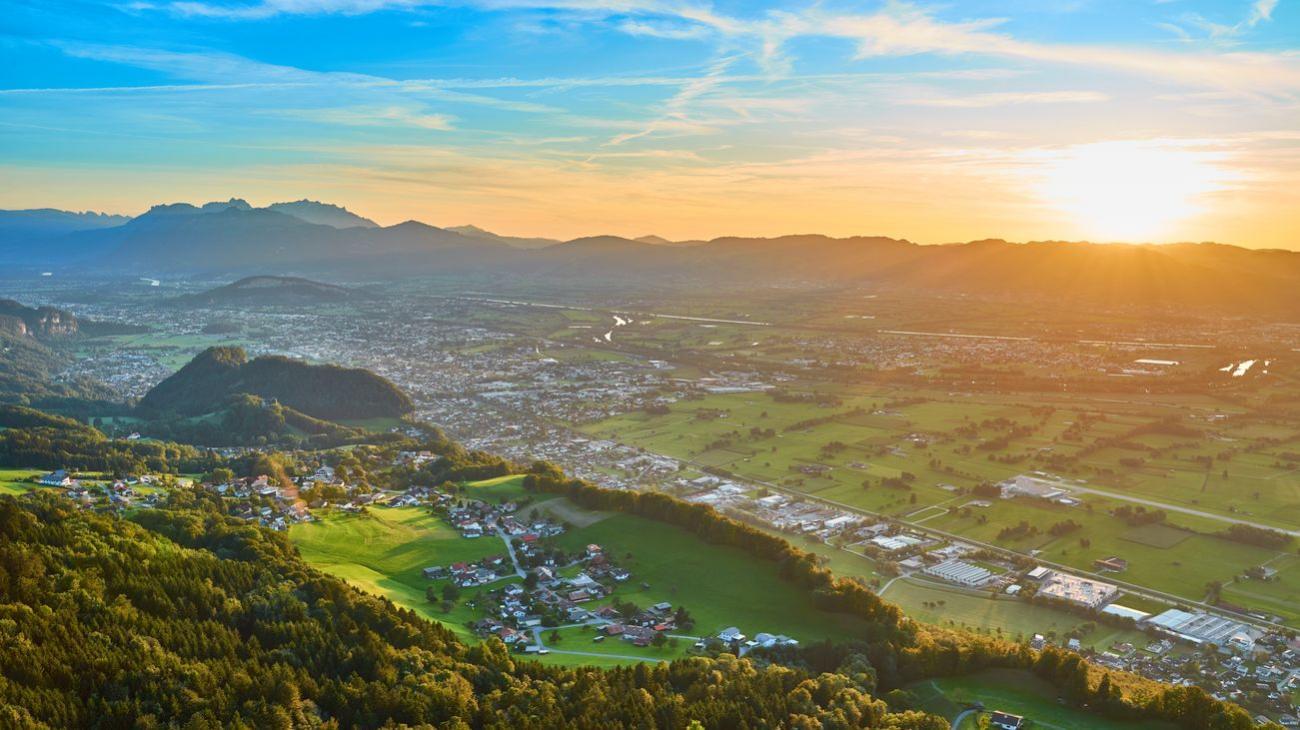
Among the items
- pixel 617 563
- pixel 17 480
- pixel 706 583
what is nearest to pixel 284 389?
pixel 17 480

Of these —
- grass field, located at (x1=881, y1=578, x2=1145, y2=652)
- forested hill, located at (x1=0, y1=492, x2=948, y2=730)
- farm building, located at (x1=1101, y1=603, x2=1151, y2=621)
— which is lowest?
grass field, located at (x1=881, y1=578, x2=1145, y2=652)

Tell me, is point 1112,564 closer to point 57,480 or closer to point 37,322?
point 57,480

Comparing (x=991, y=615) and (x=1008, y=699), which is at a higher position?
(x=1008, y=699)

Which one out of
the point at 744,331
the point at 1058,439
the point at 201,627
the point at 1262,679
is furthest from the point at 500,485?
the point at 744,331

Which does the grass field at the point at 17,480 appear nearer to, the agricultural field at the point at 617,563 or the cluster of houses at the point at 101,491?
the cluster of houses at the point at 101,491

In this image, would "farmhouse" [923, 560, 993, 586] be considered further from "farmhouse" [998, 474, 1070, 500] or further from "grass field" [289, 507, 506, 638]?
"grass field" [289, 507, 506, 638]

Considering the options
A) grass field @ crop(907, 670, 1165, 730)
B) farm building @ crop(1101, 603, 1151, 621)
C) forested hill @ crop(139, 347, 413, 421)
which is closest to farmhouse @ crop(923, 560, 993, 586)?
farm building @ crop(1101, 603, 1151, 621)

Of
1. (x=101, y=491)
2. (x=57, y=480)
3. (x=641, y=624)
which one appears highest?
(x=57, y=480)
